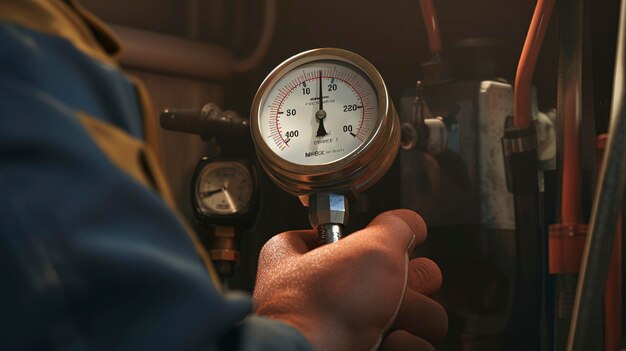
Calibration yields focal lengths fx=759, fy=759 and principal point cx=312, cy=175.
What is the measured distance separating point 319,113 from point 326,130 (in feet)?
0.08

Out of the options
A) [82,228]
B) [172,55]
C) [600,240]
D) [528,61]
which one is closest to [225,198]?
[172,55]

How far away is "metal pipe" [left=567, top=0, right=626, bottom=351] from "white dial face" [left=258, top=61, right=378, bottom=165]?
33cm

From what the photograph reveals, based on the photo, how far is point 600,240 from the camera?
0.62m

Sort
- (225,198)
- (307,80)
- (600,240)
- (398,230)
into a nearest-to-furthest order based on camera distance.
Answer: (600,240)
(398,230)
(307,80)
(225,198)

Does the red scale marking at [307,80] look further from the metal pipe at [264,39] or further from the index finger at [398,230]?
the metal pipe at [264,39]

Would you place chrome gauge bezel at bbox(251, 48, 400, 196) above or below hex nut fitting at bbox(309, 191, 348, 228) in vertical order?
above

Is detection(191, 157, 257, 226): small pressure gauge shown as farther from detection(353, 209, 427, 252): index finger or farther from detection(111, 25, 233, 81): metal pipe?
detection(353, 209, 427, 252): index finger

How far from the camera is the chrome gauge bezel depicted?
2.91 feet

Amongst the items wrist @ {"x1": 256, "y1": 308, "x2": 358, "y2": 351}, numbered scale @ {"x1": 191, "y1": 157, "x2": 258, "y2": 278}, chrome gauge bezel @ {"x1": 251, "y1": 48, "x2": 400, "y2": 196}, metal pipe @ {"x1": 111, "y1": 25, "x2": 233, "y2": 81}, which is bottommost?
wrist @ {"x1": 256, "y1": 308, "x2": 358, "y2": 351}

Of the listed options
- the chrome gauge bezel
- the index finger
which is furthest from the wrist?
the chrome gauge bezel

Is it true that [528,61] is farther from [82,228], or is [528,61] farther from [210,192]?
[82,228]

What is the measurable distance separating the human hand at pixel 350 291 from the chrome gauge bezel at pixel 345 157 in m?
0.06

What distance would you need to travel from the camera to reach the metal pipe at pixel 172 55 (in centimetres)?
117

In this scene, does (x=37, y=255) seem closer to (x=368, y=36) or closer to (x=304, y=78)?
(x=304, y=78)
